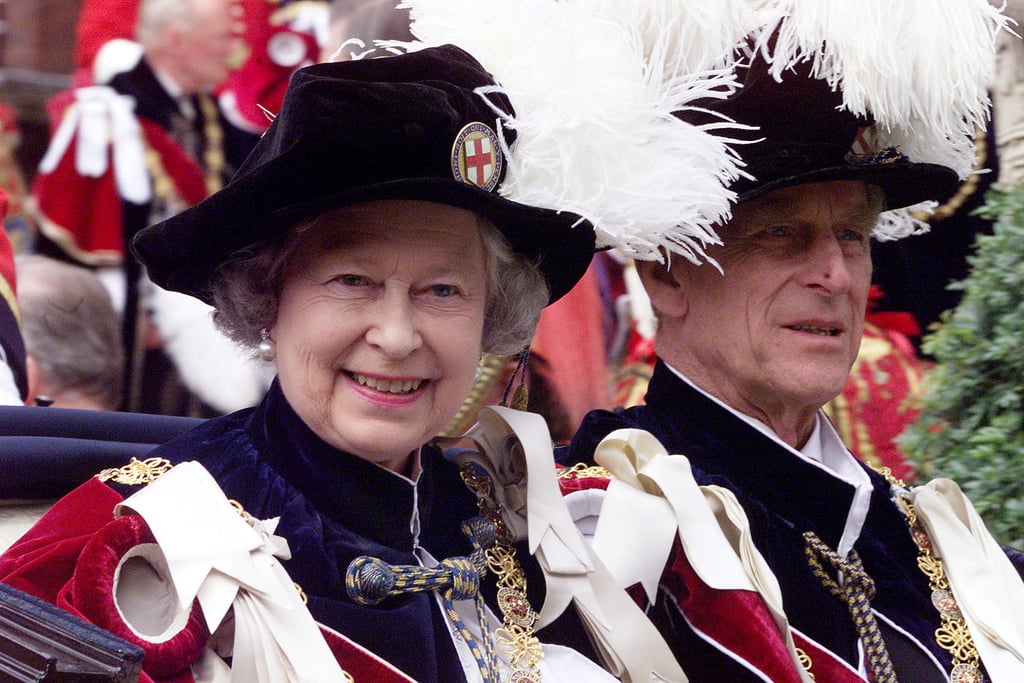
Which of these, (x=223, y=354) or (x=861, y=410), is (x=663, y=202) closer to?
(x=861, y=410)

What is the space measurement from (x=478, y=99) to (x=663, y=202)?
392mm

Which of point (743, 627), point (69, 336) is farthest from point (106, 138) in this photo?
point (743, 627)

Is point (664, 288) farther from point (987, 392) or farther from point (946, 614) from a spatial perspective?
point (946, 614)

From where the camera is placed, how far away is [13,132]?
5.41 m

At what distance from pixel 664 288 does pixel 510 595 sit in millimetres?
895

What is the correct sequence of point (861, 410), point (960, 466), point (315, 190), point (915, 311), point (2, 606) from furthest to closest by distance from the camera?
point (915, 311)
point (861, 410)
point (960, 466)
point (315, 190)
point (2, 606)

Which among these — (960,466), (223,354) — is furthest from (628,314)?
(960,466)

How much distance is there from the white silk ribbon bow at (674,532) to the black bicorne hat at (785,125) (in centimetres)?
60

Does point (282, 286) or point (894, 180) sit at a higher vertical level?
point (894, 180)

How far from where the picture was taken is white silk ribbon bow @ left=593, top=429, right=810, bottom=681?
2.76 metres

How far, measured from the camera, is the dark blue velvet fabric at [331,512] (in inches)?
94.2

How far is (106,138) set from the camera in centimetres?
519

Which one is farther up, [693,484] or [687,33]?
[687,33]

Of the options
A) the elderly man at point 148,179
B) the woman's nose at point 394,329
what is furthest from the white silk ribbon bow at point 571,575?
the elderly man at point 148,179
